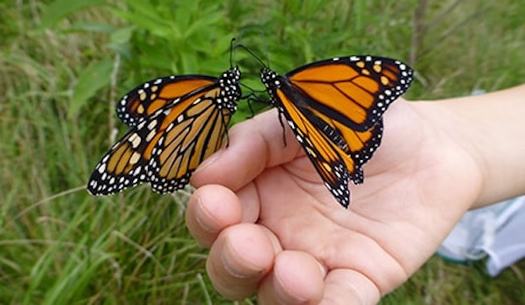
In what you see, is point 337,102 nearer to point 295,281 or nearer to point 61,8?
point 295,281

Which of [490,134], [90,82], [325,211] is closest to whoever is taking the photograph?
[325,211]

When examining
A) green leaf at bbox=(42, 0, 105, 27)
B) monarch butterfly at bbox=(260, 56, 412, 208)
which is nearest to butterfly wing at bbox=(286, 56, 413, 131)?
monarch butterfly at bbox=(260, 56, 412, 208)

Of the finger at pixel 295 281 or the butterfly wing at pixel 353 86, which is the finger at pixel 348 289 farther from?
the butterfly wing at pixel 353 86

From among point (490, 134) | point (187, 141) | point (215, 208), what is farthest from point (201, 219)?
point (490, 134)

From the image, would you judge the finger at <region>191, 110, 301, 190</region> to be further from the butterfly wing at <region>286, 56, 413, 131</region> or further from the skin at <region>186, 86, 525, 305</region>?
the butterfly wing at <region>286, 56, 413, 131</region>

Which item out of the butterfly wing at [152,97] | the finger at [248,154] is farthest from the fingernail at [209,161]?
the butterfly wing at [152,97]

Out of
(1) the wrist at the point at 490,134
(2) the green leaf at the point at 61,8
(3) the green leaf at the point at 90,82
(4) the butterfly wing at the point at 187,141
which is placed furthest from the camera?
(3) the green leaf at the point at 90,82

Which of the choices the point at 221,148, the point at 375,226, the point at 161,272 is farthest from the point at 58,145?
the point at 375,226
